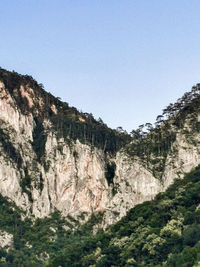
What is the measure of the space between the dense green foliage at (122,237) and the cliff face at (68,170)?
16.2 feet

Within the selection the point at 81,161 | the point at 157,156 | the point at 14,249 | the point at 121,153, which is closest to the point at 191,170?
the point at 157,156

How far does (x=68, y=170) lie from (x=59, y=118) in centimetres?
2034

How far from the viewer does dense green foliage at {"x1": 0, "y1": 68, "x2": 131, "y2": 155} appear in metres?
142

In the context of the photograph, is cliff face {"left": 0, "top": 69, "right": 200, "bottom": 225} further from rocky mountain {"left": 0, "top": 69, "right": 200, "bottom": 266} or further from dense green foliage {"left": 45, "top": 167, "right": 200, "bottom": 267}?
dense green foliage {"left": 45, "top": 167, "right": 200, "bottom": 267}

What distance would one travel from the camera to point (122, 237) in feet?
297

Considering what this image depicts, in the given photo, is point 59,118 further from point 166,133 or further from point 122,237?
point 122,237

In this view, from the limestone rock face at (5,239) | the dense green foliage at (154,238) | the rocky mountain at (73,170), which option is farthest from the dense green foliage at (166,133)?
the limestone rock face at (5,239)

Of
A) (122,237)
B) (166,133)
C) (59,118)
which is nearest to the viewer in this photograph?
(122,237)

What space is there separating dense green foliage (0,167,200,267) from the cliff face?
4928mm

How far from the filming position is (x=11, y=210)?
11744cm

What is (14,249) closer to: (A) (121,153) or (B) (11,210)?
(B) (11,210)

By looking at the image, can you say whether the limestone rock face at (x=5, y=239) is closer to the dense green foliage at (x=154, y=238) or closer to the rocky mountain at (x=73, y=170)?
the rocky mountain at (x=73, y=170)

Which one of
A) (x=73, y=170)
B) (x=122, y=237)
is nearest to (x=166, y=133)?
(x=73, y=170)

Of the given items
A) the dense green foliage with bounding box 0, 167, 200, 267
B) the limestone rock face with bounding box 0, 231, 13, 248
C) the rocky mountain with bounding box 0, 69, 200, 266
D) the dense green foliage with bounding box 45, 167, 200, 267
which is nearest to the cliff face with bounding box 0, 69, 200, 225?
the rocky mountain with bounding box 0, 69, 200, 266
